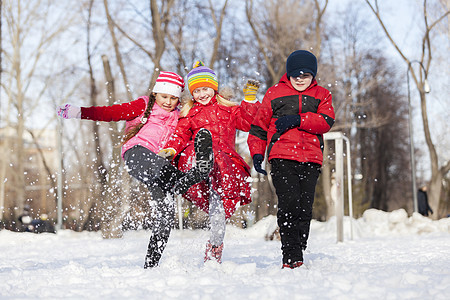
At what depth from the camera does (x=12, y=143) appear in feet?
69.4

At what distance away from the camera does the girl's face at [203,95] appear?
4.17 m

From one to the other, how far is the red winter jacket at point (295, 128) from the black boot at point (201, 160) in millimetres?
399

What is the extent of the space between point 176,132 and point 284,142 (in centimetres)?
86

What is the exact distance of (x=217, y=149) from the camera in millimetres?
4039

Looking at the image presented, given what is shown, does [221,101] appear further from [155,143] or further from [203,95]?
[155,143]

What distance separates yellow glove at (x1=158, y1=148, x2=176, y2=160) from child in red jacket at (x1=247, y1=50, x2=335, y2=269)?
Answer: 1.98 ft

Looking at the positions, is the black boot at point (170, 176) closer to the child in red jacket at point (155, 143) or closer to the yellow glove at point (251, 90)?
the child in red jacket at point (155, 143)

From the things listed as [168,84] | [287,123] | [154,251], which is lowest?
[154,251]

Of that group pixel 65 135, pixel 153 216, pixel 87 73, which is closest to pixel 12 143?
pixel 65 135

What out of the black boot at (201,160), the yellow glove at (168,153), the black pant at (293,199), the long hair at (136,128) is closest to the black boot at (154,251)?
the black boot at (201,160)

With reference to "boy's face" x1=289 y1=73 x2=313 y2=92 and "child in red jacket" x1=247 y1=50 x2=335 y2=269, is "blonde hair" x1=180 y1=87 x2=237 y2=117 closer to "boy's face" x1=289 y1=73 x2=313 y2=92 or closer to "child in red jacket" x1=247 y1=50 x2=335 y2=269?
"child in red jacket" x1=247 y1=50 x2=335 y2=269

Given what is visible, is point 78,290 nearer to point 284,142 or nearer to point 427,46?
point 284,142

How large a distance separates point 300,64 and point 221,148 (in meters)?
0.84

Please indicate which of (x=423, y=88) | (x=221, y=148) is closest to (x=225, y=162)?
(x=221, y=148)
